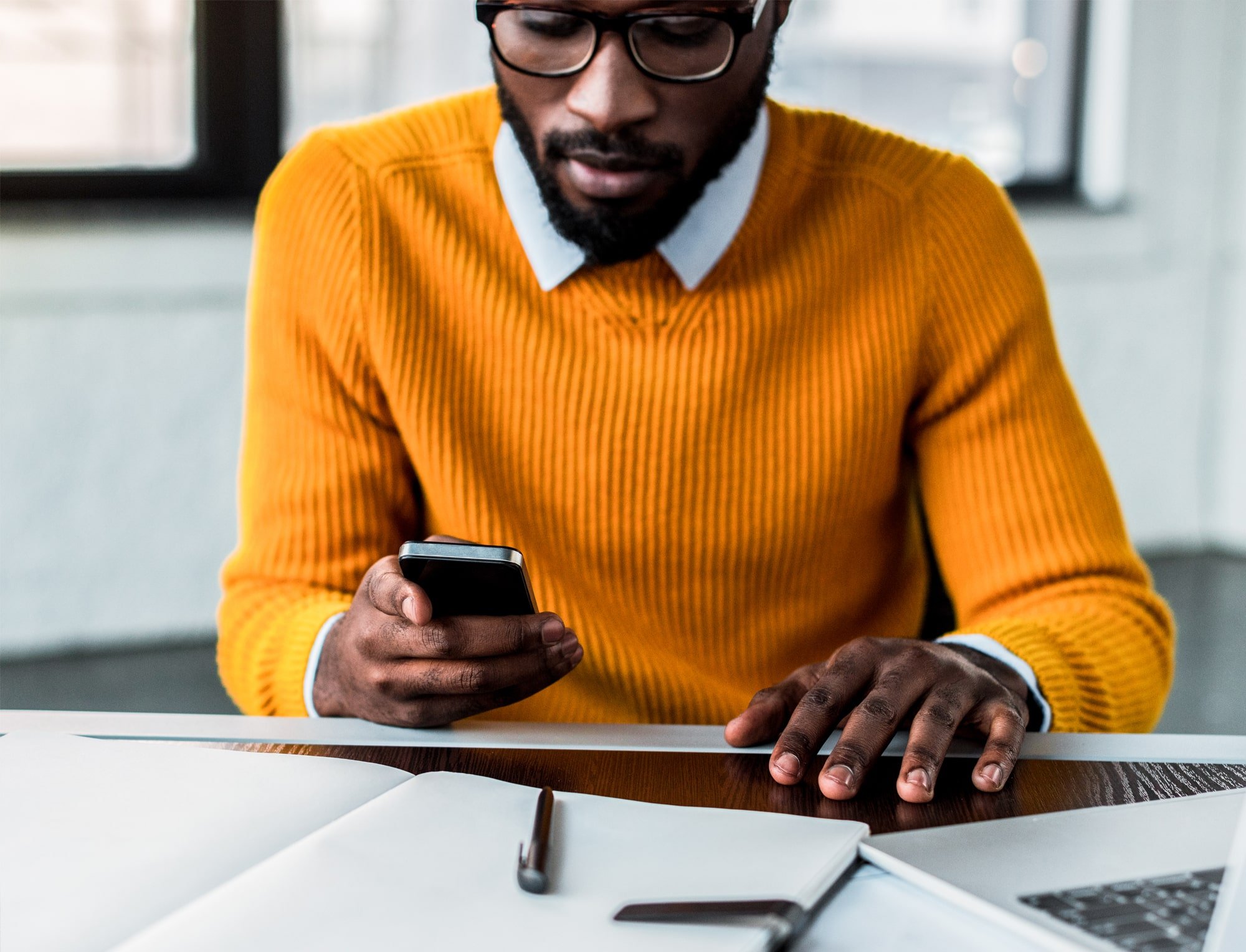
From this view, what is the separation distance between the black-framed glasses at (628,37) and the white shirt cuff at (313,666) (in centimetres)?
43

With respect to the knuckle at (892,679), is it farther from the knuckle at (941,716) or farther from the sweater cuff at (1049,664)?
the sweater cuff at (1049,664)

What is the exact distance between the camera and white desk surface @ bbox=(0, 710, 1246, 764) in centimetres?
67

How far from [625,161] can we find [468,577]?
409 mm

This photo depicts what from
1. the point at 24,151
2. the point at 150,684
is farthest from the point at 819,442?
the point at 24,151

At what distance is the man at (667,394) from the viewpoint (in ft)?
3.31

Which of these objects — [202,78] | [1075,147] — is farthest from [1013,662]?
[1075,147]

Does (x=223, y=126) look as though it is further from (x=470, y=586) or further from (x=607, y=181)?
(x=470, y=586)

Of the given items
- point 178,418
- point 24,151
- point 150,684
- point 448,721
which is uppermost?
point 24,151

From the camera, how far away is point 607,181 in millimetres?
952

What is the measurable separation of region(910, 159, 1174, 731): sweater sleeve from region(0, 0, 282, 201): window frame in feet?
6.20

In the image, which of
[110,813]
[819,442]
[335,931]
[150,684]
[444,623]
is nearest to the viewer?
[335,931]

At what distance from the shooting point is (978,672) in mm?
737

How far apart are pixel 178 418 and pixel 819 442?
1.89 metres

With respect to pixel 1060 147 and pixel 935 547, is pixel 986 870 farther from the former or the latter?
pixel 1060 147
